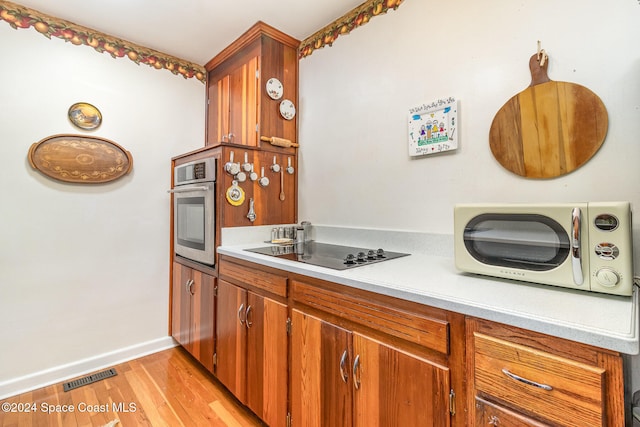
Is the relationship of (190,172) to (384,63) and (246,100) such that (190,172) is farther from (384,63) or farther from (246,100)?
(384,63)

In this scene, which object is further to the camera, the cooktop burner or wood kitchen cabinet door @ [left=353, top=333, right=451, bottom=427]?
the cooktop burner

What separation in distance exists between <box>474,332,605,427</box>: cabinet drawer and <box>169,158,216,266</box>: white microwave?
1567 mm

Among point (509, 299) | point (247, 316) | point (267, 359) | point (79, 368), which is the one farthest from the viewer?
point (79, 368)

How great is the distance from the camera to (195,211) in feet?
6.67

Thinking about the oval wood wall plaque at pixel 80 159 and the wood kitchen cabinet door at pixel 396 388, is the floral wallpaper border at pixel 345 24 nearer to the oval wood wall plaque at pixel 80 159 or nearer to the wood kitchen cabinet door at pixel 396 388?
the oval wood wall plaque at pixel 80 159

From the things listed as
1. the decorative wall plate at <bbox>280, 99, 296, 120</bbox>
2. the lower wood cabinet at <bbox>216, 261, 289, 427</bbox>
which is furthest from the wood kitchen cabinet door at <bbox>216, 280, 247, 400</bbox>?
the decorative wall plate at <bbox>280, 99, 296, 120</bbox>

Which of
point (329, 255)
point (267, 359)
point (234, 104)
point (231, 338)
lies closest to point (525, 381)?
point (329, 255)

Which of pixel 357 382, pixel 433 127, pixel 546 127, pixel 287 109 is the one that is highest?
pixel 287 109

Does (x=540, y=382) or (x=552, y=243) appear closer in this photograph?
(x=540, y=382)

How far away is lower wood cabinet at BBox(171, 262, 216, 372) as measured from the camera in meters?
1.86

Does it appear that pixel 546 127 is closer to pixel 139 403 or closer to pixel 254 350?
pixel 254 350

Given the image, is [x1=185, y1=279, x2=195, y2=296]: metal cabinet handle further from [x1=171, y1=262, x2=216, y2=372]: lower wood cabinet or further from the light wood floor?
the light wood floor

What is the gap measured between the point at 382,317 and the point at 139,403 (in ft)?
5.50

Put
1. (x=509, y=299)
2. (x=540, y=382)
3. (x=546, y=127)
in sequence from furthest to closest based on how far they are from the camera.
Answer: (x=546, y=127) → (x=509, y=299) → (x=540, y=382)
